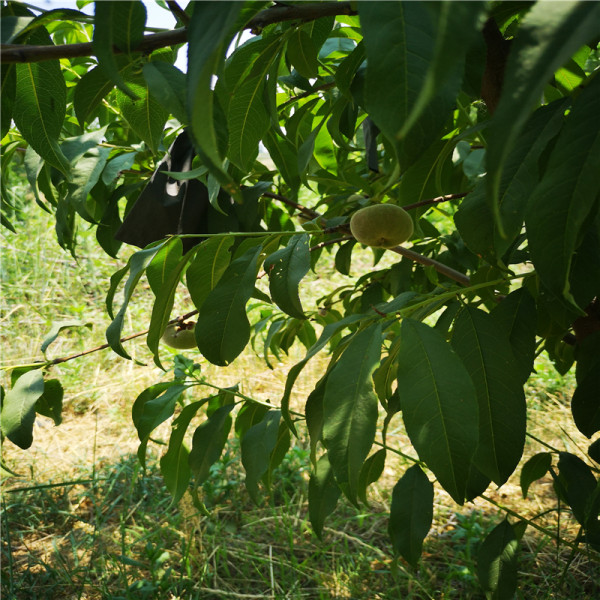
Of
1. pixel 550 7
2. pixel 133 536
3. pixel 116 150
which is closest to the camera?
pixel 550 7

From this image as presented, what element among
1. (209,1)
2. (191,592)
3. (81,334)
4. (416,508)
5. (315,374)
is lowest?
(81,334)

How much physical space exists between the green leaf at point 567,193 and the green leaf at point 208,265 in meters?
0.40

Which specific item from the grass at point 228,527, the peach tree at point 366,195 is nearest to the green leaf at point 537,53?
the peach tree at point 366,195

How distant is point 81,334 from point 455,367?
293 cm

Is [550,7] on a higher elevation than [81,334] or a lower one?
higher

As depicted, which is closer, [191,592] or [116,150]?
[116,150]

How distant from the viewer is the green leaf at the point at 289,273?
664 mm

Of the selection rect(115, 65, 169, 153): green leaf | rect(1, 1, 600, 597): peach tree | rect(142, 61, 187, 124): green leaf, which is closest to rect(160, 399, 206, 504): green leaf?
rect(1, 1, 600, 597): peach tree

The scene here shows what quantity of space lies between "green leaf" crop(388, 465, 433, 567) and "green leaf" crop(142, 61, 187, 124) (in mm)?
622

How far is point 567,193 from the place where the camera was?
37 cm

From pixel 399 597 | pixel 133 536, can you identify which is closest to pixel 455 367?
pixel 399 597

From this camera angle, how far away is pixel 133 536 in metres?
1.79

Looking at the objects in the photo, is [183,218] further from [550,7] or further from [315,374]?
[315,374]

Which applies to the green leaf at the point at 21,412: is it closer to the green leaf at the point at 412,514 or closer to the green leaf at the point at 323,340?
the green leaf at the point at 323,340
